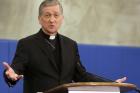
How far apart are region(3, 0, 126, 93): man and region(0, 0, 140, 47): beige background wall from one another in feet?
3.42

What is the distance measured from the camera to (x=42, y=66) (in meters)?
2.24

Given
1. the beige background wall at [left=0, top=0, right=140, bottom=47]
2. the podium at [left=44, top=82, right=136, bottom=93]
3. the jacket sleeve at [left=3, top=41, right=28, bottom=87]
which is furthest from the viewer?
the beige background wall at [left=0, top=0, right=140, bottom=47]

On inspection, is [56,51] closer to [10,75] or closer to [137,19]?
[10,75]

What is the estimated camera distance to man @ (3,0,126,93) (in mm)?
2215

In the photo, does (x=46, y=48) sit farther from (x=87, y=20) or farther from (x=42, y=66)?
(x=87, y=20)

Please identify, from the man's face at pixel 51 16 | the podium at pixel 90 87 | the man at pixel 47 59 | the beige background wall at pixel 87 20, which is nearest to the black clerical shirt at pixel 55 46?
the man at pixel 47 59

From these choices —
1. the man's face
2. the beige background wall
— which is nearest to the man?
the man's face

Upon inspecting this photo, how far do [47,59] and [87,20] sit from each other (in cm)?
157

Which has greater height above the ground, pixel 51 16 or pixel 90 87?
pixel 51 16

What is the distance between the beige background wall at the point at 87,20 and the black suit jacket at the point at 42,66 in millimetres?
1040

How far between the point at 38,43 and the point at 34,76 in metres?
0.25

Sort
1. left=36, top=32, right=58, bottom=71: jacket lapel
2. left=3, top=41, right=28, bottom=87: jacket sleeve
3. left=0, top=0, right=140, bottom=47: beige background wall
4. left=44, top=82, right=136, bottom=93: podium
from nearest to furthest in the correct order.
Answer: left=44, top=82, right=136, bottom=93: podium → left=3, top=41, right=28, bottom=87: jacket sleeve → left=36, top=32, right=58, bottom=71: jacket lapel → left=0, top=0, right=140, bottom=47: beige background wall

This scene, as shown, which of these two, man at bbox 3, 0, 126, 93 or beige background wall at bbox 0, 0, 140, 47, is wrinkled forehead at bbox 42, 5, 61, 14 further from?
beige background wall at bbox 0, 0, 140, 47

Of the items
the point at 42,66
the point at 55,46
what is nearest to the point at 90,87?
the point at 42,66
